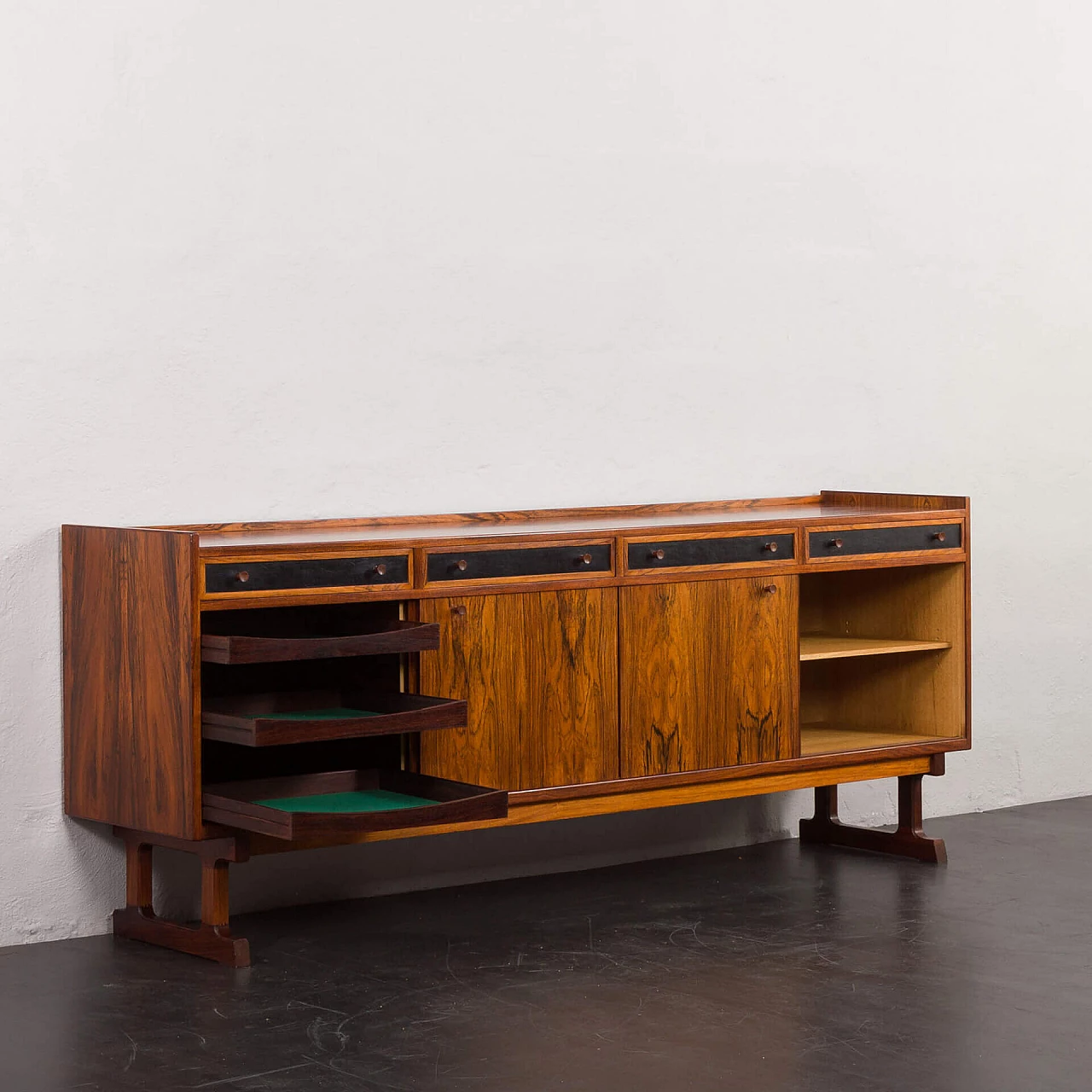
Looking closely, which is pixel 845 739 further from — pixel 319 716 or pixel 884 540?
pixel 319 716

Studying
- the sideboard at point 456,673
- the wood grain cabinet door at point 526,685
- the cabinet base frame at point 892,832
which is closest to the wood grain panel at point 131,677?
the sideboard at point 456,673

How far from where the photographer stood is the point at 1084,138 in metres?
6.38

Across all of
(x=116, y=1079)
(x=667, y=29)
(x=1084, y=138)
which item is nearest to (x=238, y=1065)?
(x=116, y=1079)

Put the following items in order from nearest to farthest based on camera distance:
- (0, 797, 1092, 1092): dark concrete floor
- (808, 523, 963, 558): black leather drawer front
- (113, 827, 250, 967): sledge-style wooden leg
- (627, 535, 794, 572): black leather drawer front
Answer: (0, 797, 1092, 1092): dark concrete floor < (113, 827, 250, 967): sledge-style wooden leg < (627, 535, 794, 572): black leather drawer front < (808, 523, 963, 558): black leather drawer front

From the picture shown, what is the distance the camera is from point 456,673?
4363 millimetres

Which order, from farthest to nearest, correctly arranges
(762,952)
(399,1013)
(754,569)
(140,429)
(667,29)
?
1. (667,29)
2. (754,569)
3. (140,429)
4. (762,952)
5. (399,1013)

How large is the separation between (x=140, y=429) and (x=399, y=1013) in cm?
166

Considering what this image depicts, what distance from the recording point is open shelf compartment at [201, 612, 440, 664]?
3.92 meters

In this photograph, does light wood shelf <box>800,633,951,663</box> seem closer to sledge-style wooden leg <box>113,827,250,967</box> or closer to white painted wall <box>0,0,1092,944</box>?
white painted wall <box>0,0,1092,944</box>

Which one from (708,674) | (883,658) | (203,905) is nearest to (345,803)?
(203,905)

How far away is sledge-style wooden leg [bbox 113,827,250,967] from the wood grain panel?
10cm

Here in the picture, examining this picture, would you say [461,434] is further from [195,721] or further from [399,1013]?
[399,1013]

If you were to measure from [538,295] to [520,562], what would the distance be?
1084mm

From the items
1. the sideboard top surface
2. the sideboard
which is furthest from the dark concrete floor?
the sideboard top surface
